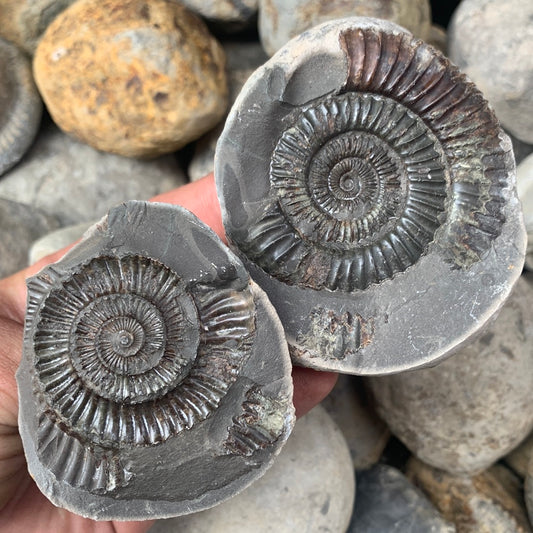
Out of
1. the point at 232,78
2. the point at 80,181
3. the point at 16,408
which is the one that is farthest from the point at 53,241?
the point at 232,78

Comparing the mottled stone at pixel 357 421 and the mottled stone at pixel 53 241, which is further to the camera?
the mottled stone at pixel 357 421

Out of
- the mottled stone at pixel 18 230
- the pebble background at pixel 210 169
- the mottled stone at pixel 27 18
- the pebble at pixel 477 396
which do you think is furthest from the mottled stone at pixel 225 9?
the pebble at pixel 477 396

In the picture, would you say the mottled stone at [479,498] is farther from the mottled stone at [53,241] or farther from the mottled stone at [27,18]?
the mottled stone at [27,18]

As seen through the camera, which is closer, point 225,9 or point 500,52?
point 500,52

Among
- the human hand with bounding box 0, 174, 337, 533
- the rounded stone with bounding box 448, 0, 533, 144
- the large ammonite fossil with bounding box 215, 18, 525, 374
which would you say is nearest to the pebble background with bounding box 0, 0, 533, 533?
the rounded stone with bounding box 448, 0, 533, 144

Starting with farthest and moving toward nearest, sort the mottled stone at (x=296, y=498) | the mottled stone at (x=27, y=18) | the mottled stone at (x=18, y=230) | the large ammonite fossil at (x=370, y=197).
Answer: the mottled stone at (x=27, y=18), the mottled stone at (x=18, y=230), the mottled stone at (x=296, y=498), the large ammonite fossil at (x=370, y=197)

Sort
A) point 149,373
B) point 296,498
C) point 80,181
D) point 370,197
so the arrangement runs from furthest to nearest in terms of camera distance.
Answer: point 80,181 → point 296,498 → point 370,197 → point 149,373

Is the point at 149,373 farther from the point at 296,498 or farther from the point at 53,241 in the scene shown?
the point at 53,241

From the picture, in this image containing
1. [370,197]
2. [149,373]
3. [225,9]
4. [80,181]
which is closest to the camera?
[149,373]
